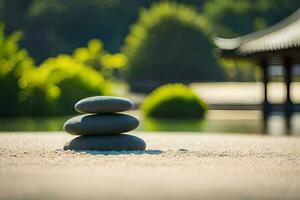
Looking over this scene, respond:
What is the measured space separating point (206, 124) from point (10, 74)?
983 cm

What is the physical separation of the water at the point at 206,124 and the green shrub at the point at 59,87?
1319 mm

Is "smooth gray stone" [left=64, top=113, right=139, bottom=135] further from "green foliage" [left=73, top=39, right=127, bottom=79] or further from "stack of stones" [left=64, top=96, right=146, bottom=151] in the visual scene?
"green foliage" [left=73, top=39, right=127, bottom=79]

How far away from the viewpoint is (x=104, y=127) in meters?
14.5

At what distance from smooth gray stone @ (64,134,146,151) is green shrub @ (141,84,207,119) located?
15.7 metres

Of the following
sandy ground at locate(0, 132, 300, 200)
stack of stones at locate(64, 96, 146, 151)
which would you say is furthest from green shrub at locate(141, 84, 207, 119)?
stack of stones at locate(64, 96, 146, 151)

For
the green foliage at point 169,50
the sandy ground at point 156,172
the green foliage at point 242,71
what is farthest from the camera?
the green foliage at point 242,71

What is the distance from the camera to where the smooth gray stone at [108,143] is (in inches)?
573

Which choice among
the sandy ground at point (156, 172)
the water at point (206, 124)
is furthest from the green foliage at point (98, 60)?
the sandy ground at point (156, 172)

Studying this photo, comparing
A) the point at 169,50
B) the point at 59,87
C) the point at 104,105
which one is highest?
the point at 169,50

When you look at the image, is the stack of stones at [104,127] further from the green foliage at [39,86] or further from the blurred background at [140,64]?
the green foliage at [39,86]

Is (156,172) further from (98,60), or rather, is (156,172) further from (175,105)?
(98,60)

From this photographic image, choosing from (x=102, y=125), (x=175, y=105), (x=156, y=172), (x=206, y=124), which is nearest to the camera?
(x=156, y=172)

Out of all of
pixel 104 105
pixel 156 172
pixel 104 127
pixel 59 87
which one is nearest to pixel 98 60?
pixel 59 87

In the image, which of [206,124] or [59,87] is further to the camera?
[59,87]
